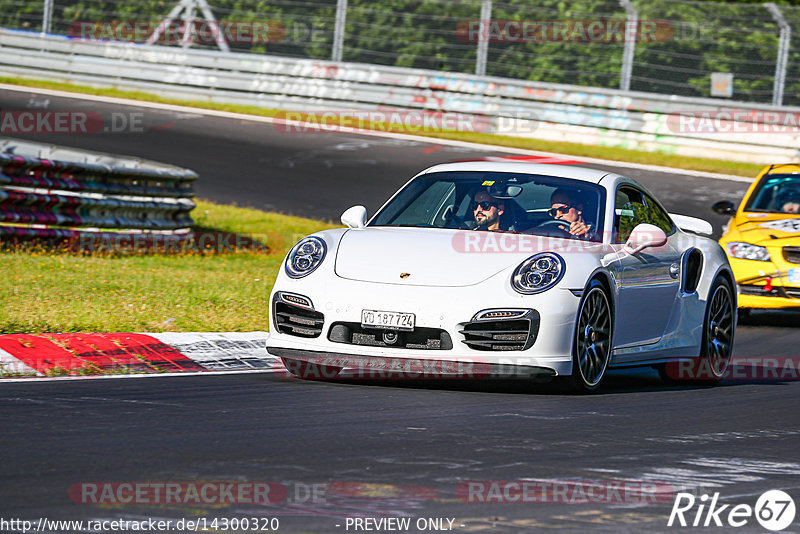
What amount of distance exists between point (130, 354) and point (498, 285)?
2398 millimetres

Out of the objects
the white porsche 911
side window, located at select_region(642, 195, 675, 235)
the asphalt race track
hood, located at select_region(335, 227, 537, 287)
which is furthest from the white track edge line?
hood, located at select_region(335, 227, 537, 287)

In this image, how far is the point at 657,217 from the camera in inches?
368

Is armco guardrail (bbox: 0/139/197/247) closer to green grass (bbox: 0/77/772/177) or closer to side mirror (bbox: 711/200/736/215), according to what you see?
side mirror (bbox: 711/200/736/215)

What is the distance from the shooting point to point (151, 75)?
27.0 m

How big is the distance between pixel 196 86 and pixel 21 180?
14089mm

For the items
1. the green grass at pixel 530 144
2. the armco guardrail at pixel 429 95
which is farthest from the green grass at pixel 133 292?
the armco guardrail at pixel 429 95

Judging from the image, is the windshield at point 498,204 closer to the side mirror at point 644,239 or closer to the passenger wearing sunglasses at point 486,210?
the passenger wearing sunglasses at point 486,210

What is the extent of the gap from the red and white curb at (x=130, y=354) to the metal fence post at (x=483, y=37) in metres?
16.2

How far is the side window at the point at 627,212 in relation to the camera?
860 cm

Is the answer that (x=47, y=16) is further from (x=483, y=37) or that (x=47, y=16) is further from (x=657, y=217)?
(x=657, y=217)

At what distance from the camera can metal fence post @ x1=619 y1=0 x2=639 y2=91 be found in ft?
78.2

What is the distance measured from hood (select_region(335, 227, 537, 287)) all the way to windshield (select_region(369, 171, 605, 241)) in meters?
0.26

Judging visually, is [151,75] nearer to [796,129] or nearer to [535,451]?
[796,129]

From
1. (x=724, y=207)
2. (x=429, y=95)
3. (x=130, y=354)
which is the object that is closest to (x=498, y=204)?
(x=130, y=354)
